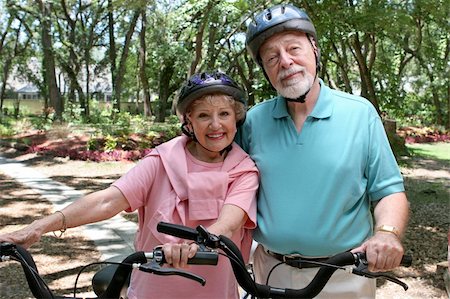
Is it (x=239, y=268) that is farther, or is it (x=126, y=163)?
(x=126, y=163)

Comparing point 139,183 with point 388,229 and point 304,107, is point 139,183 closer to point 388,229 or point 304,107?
point 304,107

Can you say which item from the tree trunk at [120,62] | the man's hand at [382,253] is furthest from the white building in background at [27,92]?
the man's hand at [382,253]

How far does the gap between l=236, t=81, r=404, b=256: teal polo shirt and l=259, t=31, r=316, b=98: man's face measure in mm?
140

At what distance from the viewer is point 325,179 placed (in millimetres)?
2176

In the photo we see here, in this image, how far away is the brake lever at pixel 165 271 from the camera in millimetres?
1567

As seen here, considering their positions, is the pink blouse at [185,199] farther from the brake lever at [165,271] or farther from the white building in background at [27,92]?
the white building in background at [27,92]

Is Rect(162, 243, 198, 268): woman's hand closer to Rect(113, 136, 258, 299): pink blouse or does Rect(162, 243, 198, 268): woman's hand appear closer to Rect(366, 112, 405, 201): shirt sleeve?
Rect(113, 136, 258, 299): pink blouse

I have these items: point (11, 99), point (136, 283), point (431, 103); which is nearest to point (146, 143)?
point (136, 283)

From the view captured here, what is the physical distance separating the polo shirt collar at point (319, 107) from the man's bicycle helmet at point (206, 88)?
0.65ft

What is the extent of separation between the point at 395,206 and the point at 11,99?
80226 millimetres

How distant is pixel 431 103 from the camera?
35.7m

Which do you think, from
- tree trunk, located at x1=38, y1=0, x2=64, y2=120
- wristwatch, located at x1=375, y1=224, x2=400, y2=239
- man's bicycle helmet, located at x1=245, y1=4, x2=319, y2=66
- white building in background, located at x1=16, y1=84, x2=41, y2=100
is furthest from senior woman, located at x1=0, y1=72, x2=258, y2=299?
white building in background, located at x1=16, y1=84, x2=41, y2=100

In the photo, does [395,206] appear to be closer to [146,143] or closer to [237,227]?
[237,227]

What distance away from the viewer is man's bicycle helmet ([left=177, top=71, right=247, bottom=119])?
2232 mm
